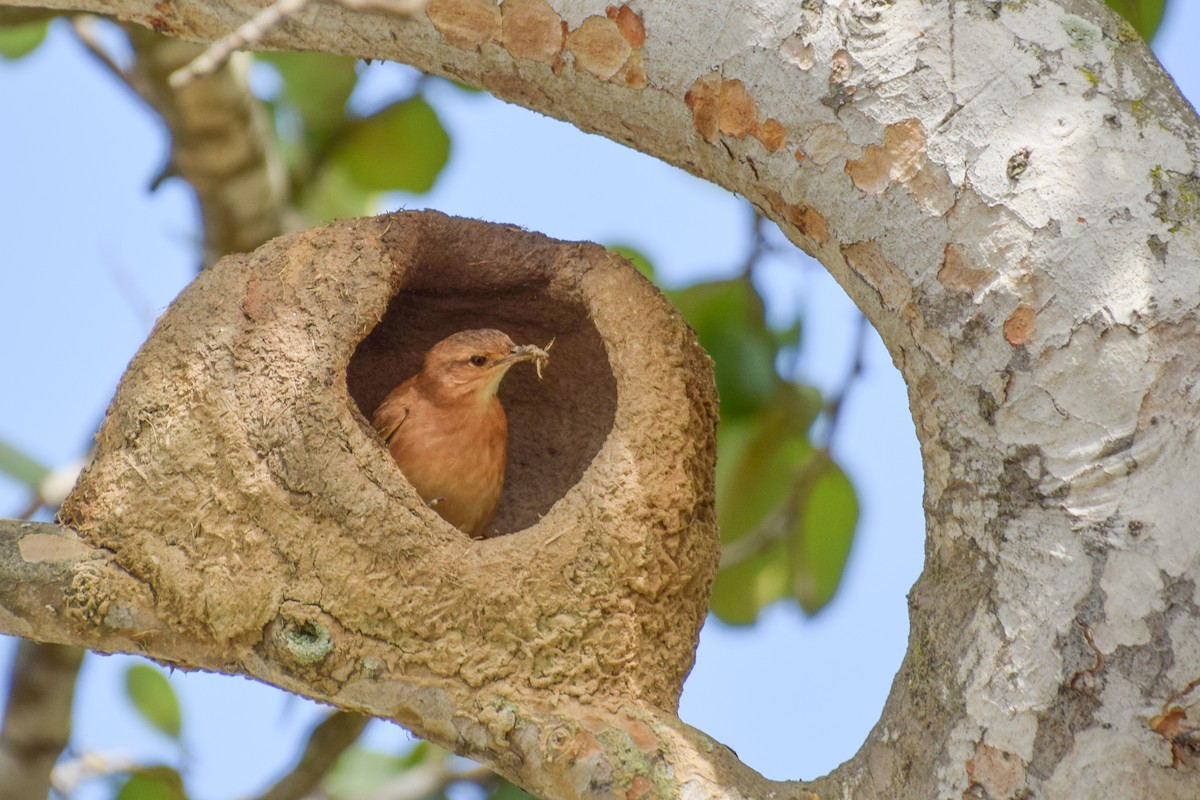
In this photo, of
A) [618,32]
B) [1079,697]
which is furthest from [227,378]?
[1079,697]

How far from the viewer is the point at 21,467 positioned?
6.34m

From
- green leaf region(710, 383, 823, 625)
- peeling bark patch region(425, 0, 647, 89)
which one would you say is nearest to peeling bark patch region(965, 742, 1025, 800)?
peeling bark patch region(425, 0, 647, 89)

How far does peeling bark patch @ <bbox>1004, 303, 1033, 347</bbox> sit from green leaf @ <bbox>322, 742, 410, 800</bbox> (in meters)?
4.62

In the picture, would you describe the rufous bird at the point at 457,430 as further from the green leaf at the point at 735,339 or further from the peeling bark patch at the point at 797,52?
the peeling bark patch at the point at 797,52

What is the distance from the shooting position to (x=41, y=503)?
6168 millimetres

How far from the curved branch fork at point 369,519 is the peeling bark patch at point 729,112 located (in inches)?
34.0

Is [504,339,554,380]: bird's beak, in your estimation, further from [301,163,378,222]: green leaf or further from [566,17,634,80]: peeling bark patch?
[301,163,378,222]: green leaf

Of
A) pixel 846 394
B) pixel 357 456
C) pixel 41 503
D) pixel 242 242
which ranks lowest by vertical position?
pixel 41 503

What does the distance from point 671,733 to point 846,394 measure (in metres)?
2.63

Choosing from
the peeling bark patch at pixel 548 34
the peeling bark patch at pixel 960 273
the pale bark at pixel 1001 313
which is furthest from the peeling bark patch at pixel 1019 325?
the peeling bark patch at pixel 548 34

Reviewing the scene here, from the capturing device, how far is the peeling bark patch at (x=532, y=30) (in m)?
3.95

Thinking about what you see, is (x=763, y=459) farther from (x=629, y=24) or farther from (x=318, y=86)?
(x=629, y=24)

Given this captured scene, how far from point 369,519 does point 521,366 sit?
1.87 meters

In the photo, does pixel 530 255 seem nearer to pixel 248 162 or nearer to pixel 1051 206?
pixel 1051 206
